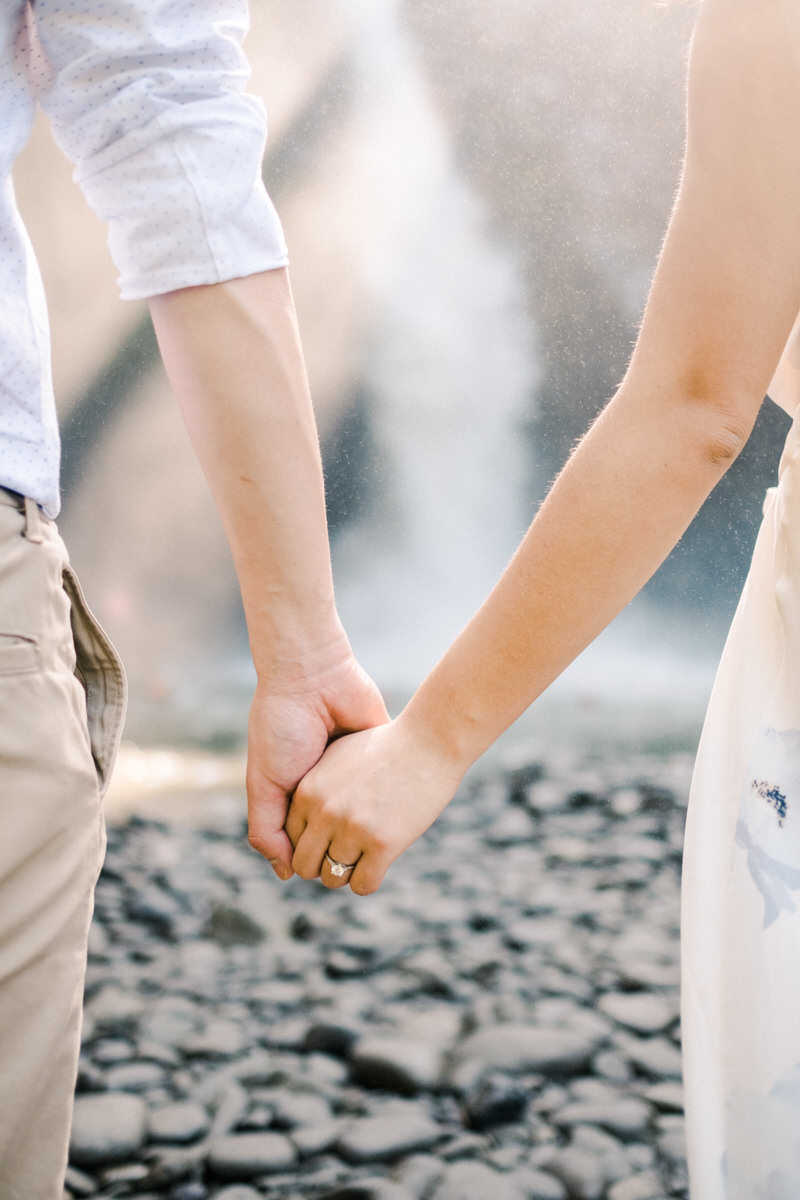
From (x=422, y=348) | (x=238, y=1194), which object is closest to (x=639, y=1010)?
(x=238, y=1194)

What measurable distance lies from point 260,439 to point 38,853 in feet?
1.11

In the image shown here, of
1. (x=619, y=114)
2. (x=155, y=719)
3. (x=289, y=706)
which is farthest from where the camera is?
(x=155, y=719)

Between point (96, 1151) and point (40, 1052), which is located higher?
point (40, 1052)

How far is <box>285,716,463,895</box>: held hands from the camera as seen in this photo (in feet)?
2.35

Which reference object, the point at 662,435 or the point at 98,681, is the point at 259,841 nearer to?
the point at 98,681

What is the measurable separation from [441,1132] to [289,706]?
83 cm

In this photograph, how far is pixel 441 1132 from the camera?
1341 millimetres

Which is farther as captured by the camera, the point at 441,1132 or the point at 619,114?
the point at 619,114

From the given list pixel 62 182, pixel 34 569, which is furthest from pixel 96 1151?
pixel 62 182

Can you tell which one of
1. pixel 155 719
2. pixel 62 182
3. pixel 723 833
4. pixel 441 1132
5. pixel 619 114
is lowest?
pixel 155 719

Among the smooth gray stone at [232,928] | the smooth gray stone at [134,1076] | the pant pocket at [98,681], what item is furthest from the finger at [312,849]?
the smooth gray stone at [232,928]

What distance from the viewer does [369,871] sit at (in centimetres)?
74

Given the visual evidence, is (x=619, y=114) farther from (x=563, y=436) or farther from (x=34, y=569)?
(x=34, y=569)

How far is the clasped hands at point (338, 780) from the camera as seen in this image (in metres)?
0.72
